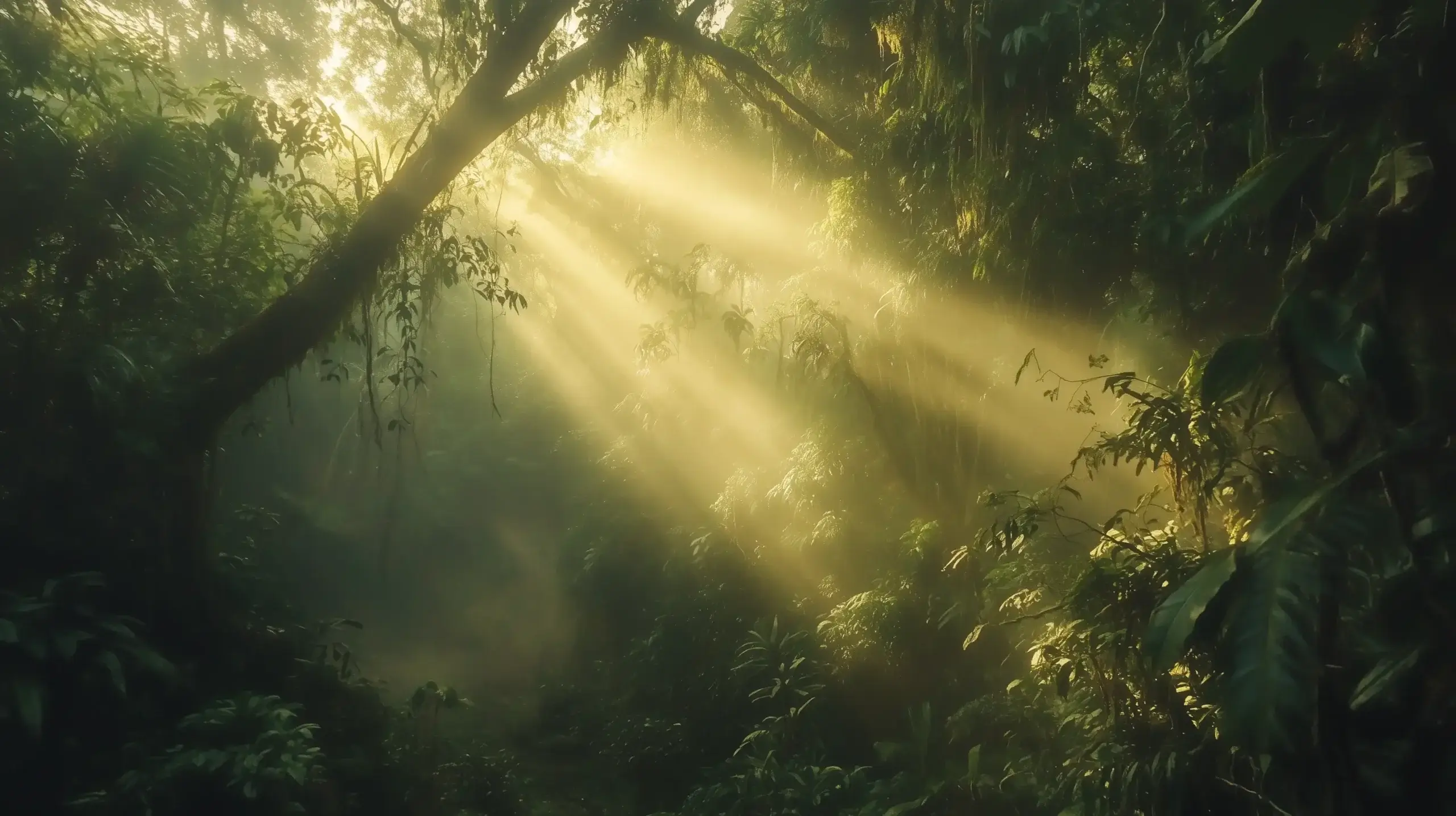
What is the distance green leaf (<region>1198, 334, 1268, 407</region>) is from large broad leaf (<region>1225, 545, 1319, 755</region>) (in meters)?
0.35

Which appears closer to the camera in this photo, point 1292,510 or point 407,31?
point 1292,510

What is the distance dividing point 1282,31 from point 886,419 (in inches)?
242

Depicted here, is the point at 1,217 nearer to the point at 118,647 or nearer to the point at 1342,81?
the point at 118,647

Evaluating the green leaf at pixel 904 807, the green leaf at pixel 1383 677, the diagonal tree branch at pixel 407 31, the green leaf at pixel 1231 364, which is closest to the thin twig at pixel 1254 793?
the green leaf at pixel 1383 677

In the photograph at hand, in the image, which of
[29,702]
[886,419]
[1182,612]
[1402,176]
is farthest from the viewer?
[886,419]

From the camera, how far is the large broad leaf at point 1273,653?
5.50 ft

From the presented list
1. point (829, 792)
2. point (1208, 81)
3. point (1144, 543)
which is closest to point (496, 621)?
point (829, 792)

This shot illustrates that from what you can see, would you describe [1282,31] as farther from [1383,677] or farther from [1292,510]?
[1383,677]

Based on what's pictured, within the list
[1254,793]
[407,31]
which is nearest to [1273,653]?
[1254,793]

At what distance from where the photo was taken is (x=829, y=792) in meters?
5.61

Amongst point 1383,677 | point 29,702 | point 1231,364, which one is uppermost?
point 29,702

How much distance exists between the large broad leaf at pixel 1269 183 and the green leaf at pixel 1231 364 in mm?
242

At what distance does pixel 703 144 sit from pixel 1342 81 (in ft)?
26.2

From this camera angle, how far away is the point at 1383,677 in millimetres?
1683
